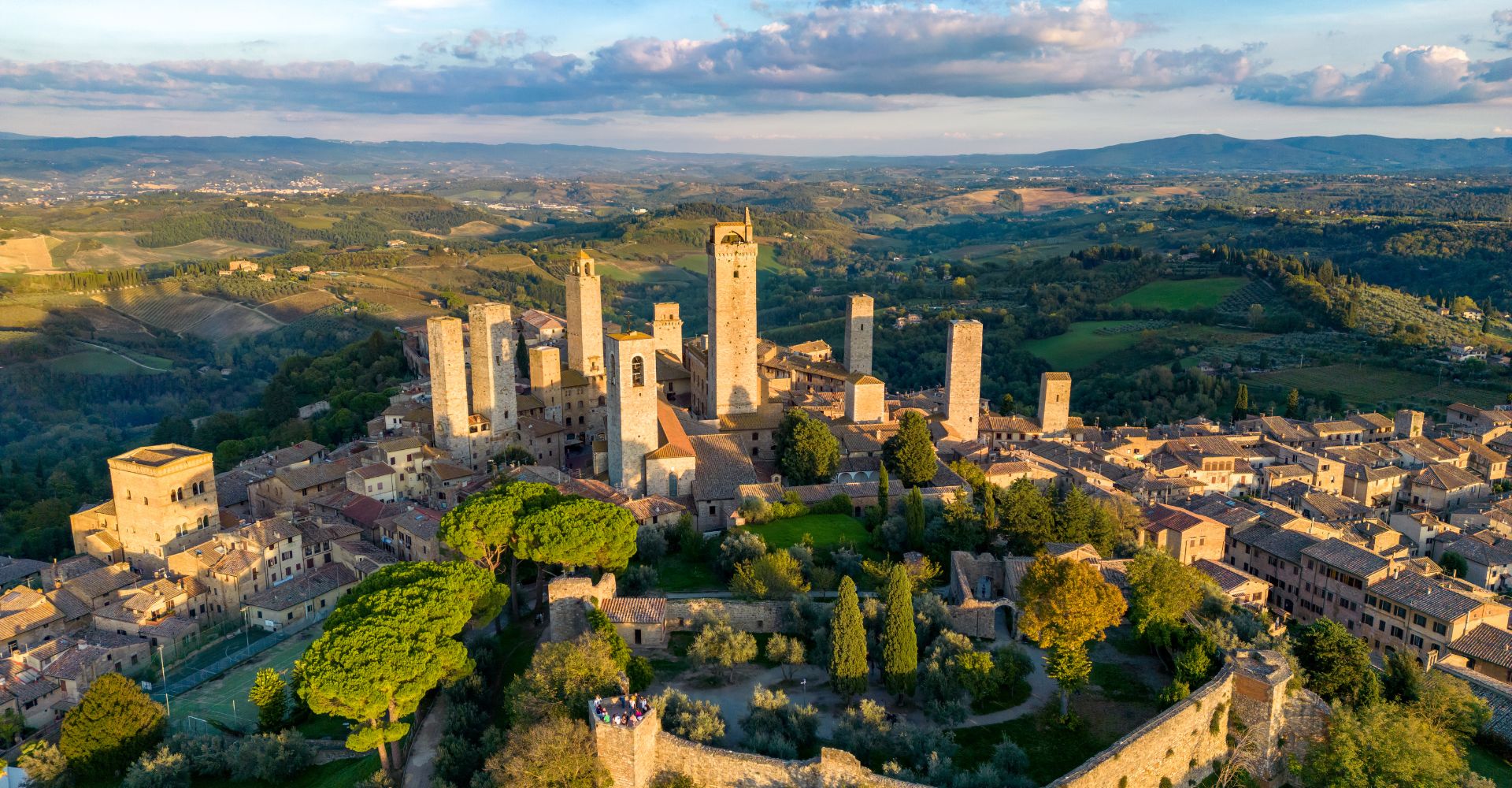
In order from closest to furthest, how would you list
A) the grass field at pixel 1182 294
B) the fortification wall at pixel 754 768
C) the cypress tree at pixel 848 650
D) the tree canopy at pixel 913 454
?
the fortification wall at pixel 754 768, the cypress tree at pixel 848 650, the tree canopy at pixel 913 454, the grass field at pixel 1182 294

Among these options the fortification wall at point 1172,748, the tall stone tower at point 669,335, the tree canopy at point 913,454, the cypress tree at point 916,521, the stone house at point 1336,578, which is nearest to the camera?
the fortification wall at point 1172,748

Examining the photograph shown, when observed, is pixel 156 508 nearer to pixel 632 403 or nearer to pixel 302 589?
pixel 302 589

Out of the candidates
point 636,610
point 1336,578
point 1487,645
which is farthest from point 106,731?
point 1487,645

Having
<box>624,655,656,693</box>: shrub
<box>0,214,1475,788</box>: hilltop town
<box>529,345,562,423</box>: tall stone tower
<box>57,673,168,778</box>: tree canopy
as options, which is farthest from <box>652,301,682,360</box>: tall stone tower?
<box>624,655,656,693</box>: shrub

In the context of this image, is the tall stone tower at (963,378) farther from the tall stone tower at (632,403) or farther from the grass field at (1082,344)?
the grass field at (1082,344)

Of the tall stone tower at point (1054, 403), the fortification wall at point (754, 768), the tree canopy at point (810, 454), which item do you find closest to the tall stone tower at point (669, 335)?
the tree canopy at point (810, 454)

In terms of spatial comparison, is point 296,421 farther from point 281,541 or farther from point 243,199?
point 243,199

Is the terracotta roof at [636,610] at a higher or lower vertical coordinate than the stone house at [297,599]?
higher

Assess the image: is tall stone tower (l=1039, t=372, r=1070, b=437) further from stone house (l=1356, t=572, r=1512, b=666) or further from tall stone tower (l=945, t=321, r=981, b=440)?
stone house (l=1356, t=572, r=1512, b=666)
